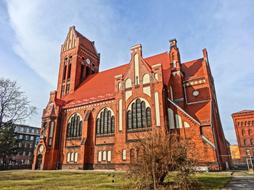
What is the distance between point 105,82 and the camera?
109 ft

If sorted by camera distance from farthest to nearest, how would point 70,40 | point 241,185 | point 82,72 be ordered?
point 70,40, point 82,72, point 241,185

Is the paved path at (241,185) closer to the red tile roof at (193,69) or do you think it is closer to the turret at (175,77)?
the turret at (175,77)

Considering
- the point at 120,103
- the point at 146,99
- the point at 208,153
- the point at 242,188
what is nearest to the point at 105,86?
the point at 120,103

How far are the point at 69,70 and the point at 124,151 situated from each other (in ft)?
79.8

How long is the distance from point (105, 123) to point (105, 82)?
8.79m

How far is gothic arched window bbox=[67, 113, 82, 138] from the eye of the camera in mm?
29797

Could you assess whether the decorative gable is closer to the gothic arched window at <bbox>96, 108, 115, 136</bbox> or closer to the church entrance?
the gothic arched window at <bbox>96, 108, 115, 136</bbox>

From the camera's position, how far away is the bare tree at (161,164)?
8.79 metres

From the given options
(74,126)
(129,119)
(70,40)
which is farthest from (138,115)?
(70,40)

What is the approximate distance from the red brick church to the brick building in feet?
105

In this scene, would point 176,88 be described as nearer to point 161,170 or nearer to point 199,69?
point 199,69

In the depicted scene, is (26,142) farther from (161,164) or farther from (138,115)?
(161,164)

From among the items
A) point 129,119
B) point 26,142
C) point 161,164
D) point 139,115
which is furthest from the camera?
point 26,142

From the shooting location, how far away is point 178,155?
916cm
